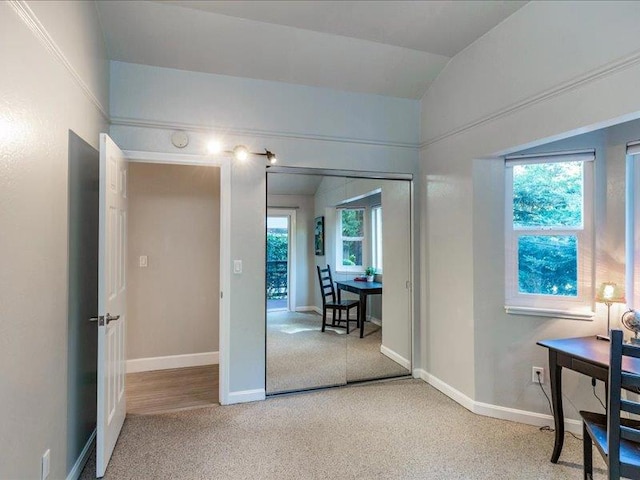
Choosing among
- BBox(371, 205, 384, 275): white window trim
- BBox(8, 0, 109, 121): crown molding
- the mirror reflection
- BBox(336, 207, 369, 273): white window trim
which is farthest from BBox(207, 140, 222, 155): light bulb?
BBox(371, 205, 384, 275): white window trim

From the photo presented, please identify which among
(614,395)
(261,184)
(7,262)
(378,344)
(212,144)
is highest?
(212,144)

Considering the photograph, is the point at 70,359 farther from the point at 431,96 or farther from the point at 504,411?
the point at 431,96

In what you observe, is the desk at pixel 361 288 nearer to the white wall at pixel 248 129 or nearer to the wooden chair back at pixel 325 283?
the wooden chair back at pixel 325 283

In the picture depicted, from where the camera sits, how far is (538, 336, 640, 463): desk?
201 cm

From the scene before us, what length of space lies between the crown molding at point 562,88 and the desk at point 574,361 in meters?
1.57

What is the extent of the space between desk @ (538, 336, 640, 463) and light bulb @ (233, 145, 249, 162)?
265 centimetres

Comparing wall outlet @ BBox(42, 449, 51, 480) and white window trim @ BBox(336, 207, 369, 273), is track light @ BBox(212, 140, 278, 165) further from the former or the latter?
wall outlet @ BBox(42, 449, 51, 480)

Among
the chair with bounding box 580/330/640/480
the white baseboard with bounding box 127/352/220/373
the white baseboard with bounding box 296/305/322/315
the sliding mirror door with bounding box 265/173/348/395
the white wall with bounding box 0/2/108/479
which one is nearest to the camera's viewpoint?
the white wall with bounding box 0/2/108/479

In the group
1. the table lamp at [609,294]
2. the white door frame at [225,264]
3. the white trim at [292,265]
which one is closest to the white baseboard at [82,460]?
the white door frame at [225,264]

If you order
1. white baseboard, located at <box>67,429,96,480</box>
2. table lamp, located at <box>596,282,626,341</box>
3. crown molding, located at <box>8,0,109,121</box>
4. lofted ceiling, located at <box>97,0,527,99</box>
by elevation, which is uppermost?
lofted ceiling, located at <box>97,0,527,99</box>

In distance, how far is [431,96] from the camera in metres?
3.52

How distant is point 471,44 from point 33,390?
3641 millimetres

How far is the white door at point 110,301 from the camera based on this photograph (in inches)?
83.4

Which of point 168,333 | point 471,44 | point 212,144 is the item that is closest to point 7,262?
point 212,144
